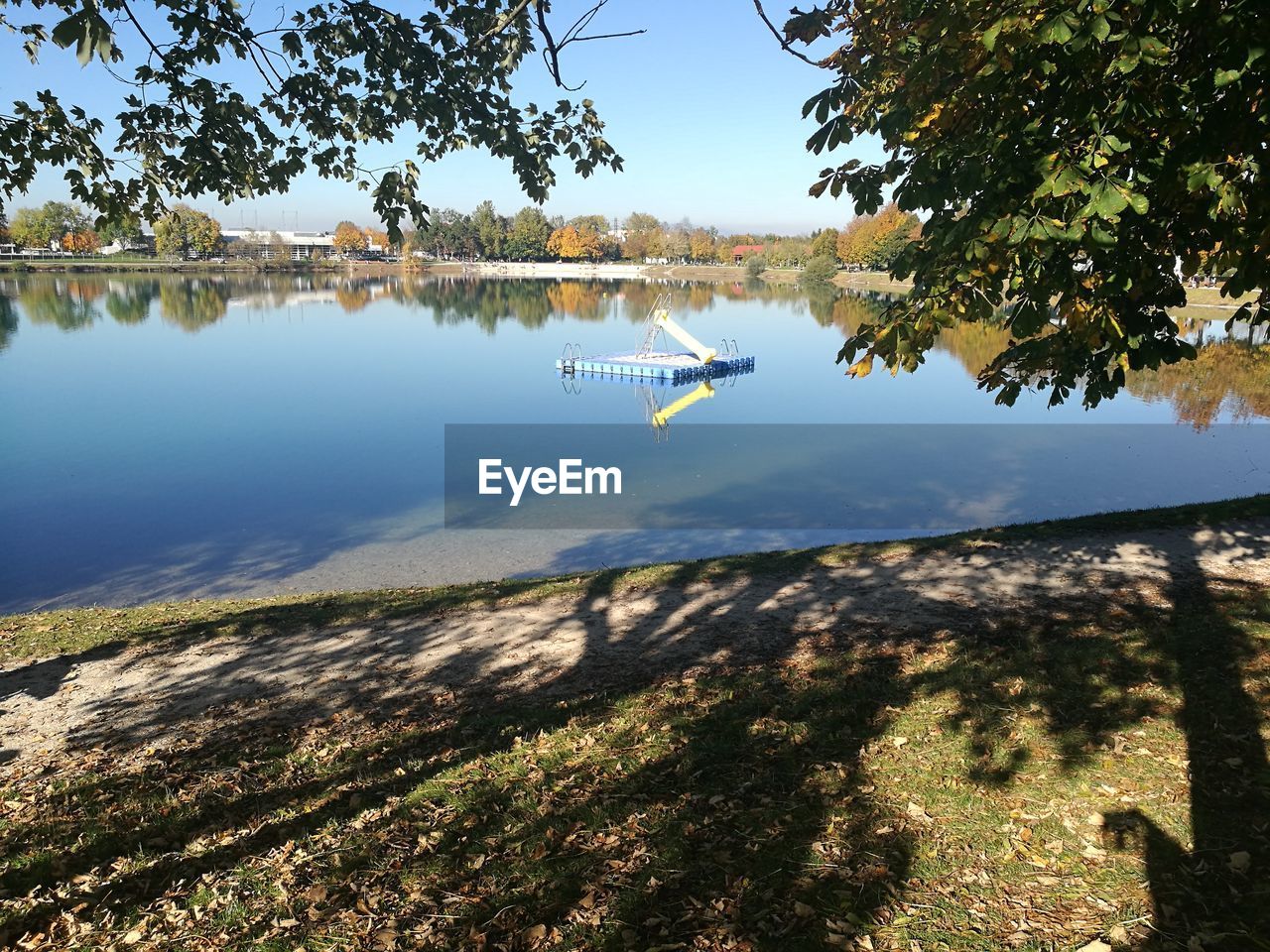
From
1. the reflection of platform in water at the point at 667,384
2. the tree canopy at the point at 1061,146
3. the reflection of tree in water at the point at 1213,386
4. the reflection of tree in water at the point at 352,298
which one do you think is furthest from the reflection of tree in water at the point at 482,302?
the tree canopy at the point at 1061,146

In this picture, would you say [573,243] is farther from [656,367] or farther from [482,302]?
[656,367]

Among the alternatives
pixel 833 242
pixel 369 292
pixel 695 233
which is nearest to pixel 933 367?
pixel 369 292

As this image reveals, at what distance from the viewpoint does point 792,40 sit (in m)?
5.27

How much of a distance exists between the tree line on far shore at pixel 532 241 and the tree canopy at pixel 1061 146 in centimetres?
10560

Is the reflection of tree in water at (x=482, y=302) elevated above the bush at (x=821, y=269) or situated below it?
below

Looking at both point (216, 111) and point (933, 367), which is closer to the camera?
point (216, 111)

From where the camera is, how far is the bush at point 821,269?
359ft

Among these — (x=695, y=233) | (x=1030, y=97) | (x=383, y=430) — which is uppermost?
(x=695, y=233)

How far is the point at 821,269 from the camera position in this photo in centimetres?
10956

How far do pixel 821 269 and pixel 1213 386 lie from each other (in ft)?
267

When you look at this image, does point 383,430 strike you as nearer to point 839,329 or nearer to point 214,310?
point 839,329

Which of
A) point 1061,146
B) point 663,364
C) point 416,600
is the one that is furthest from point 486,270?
point 1061,146

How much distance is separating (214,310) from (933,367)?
5244cm

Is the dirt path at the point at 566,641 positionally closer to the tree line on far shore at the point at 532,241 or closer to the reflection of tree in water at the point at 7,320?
the reflection of tree in water at the point at 7,320
